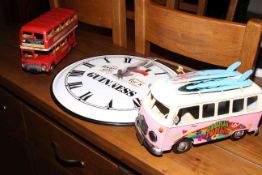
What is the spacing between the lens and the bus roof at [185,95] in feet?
2.00

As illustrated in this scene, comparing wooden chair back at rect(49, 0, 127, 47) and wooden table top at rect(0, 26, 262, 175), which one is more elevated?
wooden chair back at rect(49, 0, 127, 47)

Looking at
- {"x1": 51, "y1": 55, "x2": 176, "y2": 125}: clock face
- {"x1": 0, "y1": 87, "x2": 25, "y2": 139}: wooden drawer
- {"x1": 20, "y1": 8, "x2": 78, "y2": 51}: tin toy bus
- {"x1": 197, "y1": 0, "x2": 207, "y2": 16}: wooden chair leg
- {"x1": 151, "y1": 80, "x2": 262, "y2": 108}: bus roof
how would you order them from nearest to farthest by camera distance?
1. {"x1": 151, "y1": 80, "x2": 262, "y2": 108}: bus roof
2. {"x1": 51, "y1": 55, "x2": 176, "y2": 125}: clock face
3. {"x1": 20, "y1": 8, "x2": 78, "y2": 51}: tin toy bus
4. {"x1": 0, "y1": 87, "x2": 25, "y2": 139}: wooden drawer
5. {"x1": 197, "y1": 0, "x2": 207, "y2": 16}: wooden chair leg

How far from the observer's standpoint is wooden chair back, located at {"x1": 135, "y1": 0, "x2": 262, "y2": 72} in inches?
33.7

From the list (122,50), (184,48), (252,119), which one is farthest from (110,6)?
(252,119)

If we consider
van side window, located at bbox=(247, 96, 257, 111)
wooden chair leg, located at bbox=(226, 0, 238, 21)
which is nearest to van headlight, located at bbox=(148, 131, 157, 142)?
van side window, located at bbox=(247, 96, 257, 111)

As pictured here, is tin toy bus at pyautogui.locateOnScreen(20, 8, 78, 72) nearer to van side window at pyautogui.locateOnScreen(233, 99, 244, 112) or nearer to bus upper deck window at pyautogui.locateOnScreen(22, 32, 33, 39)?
bus upper deck window at pyautogui.locateOnScreen(22, 32, 33, 39)

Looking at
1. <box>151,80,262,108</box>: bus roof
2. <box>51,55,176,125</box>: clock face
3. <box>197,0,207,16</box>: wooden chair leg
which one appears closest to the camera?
<box>151,80,262,108</box>: bus roof

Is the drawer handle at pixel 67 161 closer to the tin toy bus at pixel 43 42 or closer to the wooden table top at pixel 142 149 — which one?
the wooden table top at pixel 142 149

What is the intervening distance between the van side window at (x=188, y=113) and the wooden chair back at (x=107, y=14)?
600mm

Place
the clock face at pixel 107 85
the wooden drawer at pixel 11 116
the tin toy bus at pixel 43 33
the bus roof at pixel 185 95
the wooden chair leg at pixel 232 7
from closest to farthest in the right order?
the bus roof at pixel 185 95
the clock face at pixel 107 85
the tin toy bus at pixel 43 33
the wooden drawer at pixel 11 116
the wooden chair leg at pixel 232 7

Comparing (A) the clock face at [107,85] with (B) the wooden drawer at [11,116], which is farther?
(B) the wooden drawer at [11,116]

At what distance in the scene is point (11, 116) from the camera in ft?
3.60

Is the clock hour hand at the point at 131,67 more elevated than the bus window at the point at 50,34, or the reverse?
the bus window at the point at 50,34

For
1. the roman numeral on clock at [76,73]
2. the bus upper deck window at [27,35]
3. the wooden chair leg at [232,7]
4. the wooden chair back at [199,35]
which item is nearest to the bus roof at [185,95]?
the wooden chair back at [199,35]
